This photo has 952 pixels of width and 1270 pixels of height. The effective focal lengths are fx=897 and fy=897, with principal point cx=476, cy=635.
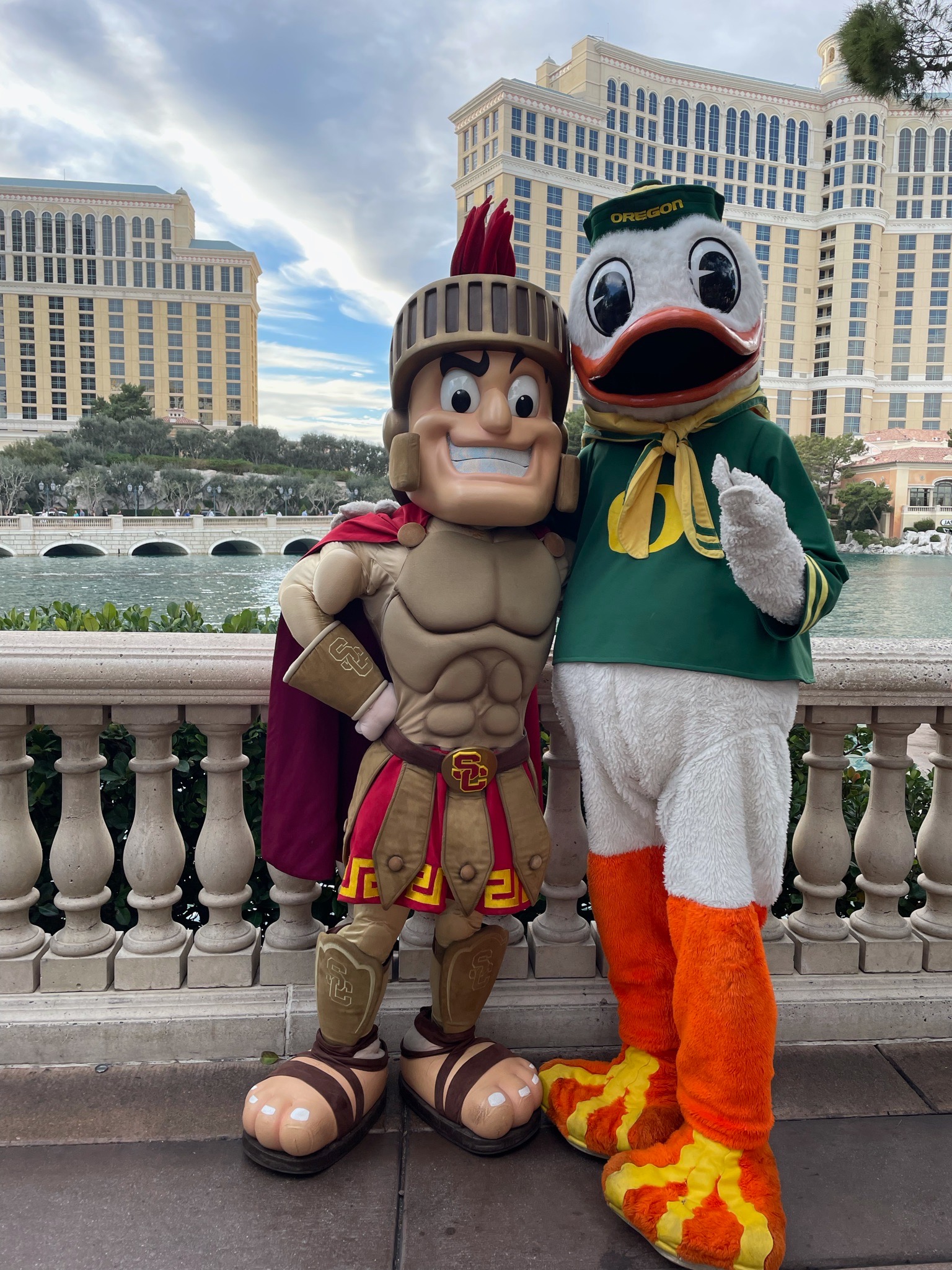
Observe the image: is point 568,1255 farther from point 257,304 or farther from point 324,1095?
point 257,304

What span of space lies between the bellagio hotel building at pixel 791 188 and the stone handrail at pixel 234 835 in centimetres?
9137

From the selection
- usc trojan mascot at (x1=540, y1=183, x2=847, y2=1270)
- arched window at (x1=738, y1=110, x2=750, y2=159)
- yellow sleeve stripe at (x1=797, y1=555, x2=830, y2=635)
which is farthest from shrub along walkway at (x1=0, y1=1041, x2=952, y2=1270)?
arched window at (x1=738, y1=110, x2=750, y2=159)

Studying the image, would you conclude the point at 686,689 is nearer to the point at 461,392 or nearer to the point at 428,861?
the point at 428,861

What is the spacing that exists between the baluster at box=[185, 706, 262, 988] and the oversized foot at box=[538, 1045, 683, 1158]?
834 mm

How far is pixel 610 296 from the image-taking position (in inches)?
71.5

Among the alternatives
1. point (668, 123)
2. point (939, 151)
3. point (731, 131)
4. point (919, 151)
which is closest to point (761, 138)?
point (731, 131)

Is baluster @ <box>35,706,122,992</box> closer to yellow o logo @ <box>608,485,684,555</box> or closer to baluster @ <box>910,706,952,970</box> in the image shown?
yellow o logo @ <box>608,485,684,555</box>

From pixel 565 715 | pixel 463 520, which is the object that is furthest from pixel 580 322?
pixel 565 715

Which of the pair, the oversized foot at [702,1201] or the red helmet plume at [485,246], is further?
the red helmet plume at [485,246]

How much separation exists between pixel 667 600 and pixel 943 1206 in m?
1.30

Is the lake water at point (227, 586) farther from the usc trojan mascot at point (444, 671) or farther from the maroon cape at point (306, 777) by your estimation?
the usc trojan mascot at point (444, 671)

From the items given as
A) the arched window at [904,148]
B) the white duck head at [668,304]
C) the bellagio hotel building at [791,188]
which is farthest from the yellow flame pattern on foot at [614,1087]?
the arched window at [904,148]

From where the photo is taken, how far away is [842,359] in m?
91.8

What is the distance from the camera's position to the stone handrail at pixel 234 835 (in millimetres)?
2131
